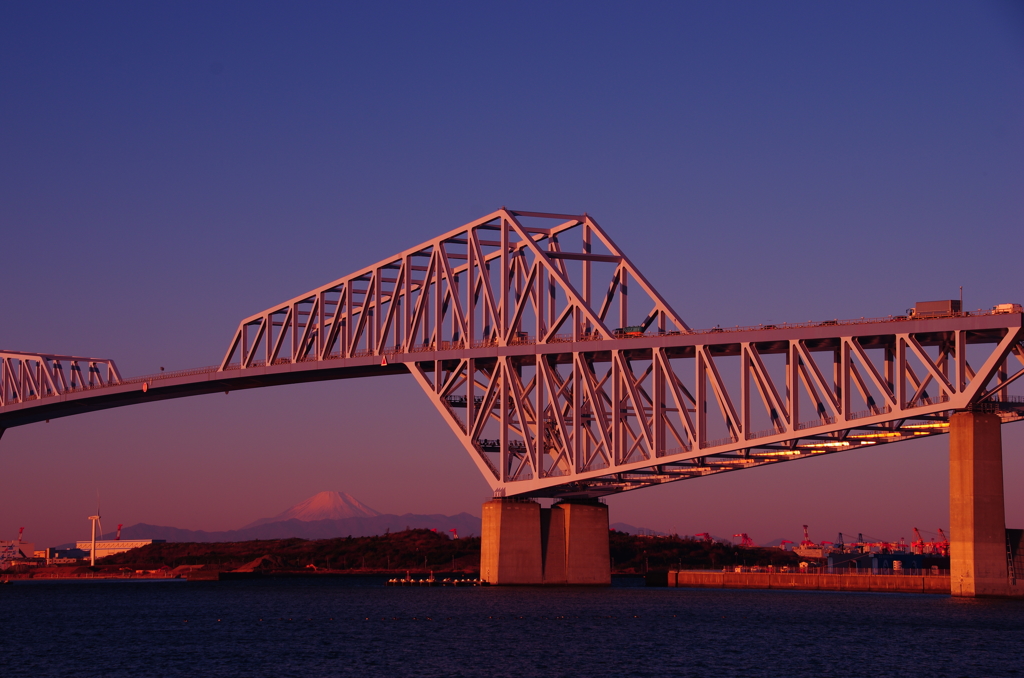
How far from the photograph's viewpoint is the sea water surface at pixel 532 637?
51344mm

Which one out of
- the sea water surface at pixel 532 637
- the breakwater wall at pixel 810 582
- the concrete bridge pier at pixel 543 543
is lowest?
the sea water surface at pixel 532 637

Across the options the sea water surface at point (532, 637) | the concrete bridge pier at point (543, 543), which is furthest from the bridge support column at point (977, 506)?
the concrete bridge pier at point (543, 543)

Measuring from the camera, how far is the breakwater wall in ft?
305

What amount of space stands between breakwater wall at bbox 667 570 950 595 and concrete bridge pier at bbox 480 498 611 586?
14.9 m

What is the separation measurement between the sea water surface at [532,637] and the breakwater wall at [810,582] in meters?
3.59

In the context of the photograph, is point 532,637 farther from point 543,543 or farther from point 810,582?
point 810,582

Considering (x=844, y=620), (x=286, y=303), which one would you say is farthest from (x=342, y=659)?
(x=286, y=303)

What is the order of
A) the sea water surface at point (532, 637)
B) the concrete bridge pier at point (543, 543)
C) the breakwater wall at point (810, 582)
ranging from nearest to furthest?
the sea water surface at point (532, 637) < the breakwater wall at point (810, 582) < the concrete bridge pier at point (543, 543)

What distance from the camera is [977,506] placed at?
232ft

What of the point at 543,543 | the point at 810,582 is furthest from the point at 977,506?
the point at 543,543

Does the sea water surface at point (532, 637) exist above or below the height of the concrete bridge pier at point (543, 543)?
below

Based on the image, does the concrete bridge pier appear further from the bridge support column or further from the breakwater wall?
the bridge support column

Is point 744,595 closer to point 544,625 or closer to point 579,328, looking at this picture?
point 579,328

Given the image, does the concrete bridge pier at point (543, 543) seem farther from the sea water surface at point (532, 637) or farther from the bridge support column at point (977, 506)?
the bridge support column at point (977, 506)
